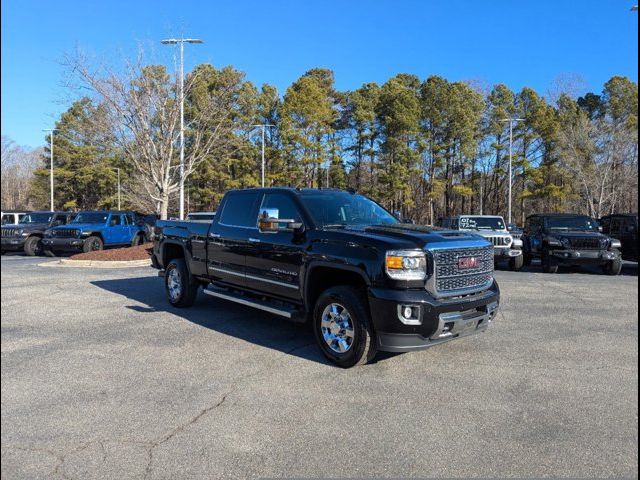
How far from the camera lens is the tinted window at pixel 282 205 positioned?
588 centimetres

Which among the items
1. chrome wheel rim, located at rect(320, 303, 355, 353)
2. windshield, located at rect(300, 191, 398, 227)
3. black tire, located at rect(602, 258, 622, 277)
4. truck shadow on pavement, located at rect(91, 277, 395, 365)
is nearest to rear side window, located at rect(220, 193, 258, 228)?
windshield, located at rect(300, 191, 398, 227)

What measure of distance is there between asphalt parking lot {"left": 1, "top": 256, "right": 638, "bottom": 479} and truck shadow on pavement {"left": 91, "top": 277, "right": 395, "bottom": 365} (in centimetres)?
5

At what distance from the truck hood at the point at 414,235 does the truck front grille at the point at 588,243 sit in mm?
8547

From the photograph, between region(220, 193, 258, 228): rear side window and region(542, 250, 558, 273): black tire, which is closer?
region(220, 193, 258, 228): rear side window

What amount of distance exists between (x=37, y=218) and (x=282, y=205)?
1799cm

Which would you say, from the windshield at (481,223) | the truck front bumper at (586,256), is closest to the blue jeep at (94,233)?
the windshield at (481,223)

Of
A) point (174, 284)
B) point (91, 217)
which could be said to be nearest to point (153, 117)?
point (91, 217)

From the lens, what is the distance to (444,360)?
5.12 m

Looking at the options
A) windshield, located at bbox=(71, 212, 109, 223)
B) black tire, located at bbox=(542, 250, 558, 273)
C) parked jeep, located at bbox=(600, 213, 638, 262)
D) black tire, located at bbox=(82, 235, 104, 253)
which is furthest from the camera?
windshield, located at bbox=(71, 212, 109, 223)

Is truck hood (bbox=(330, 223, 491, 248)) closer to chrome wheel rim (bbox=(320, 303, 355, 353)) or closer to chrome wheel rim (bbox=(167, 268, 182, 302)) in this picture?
chrome wheel rim (bbox=(320, 303, 355, 353))

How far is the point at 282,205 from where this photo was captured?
6121mm

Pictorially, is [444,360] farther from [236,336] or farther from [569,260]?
[569,260]

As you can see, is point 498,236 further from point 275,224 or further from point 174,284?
point 275,224

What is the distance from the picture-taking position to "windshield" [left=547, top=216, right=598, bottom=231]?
1351 cm
